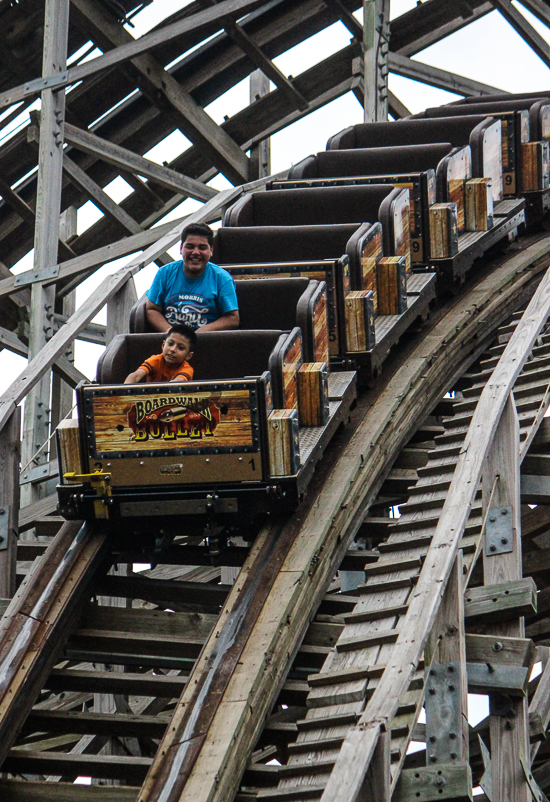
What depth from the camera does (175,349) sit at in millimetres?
6816

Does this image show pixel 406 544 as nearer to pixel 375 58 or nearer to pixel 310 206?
pixel 310 206

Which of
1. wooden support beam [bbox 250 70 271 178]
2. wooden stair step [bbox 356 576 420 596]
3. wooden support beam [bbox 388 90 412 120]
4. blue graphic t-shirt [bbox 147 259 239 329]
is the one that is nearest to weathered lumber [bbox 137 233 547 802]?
wooden stair step [bbox 356 576 420 596]

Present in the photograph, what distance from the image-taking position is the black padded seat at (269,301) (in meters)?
7.86

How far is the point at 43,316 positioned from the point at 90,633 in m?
4.99

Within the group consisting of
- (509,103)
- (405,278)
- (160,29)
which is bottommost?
(405,278)

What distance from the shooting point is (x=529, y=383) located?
24.1 feet

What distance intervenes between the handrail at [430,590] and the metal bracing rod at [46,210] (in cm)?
497

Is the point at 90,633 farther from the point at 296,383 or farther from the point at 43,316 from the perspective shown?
the point at 43,316

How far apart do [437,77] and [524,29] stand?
3.03ft

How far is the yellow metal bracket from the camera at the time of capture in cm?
651

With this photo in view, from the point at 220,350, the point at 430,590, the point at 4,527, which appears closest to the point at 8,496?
the point at 4,527

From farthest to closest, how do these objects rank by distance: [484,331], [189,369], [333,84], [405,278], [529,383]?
[333,84]
[484,331]
[405,278]
[529,383]
[189,369]

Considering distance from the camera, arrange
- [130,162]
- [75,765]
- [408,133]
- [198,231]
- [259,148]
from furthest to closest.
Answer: [259,148]
[130,162]
[408,133]
[198,231]
[75,765]

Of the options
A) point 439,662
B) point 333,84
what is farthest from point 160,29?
point 439,662
